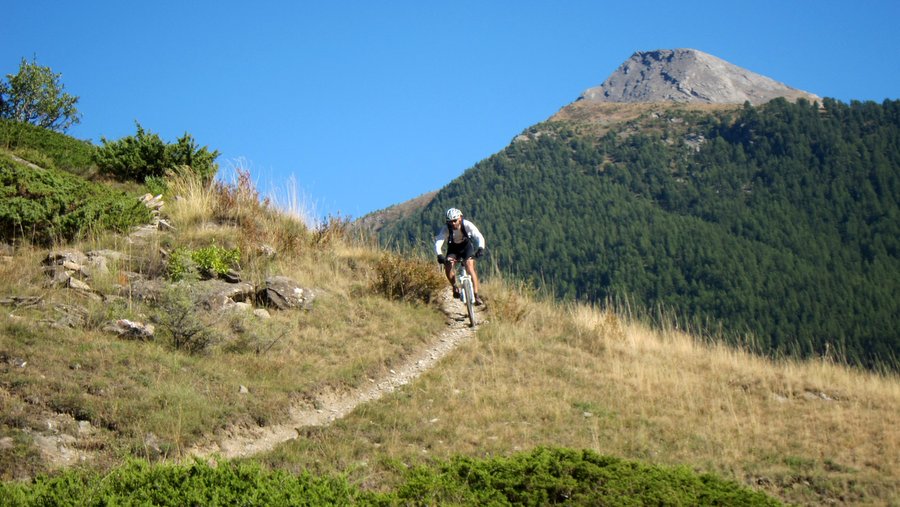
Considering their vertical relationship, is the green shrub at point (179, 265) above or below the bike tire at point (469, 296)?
above

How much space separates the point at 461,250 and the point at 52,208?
645cm

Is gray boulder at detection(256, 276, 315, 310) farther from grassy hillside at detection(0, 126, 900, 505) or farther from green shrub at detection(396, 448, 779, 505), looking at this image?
green shrub at detection(396, 448, 779, 505)

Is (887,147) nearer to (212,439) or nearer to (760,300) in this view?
(760,300)

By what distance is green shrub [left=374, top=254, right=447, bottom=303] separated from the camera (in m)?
14.3

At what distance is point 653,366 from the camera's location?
40.7 ft

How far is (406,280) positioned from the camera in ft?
47.3

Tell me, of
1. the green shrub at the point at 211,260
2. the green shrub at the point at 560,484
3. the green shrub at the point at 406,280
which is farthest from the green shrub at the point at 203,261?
the green shrub at the point at 560,484

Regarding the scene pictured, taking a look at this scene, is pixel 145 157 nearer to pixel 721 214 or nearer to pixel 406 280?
pixel 406 280

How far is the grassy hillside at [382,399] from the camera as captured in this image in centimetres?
527

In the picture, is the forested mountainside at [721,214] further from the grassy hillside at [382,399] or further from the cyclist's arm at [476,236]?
the cyclist's arm at [476,236]

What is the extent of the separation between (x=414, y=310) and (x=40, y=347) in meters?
6.74

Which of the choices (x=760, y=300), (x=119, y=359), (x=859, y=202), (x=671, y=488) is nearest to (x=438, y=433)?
(x=119, y=359)

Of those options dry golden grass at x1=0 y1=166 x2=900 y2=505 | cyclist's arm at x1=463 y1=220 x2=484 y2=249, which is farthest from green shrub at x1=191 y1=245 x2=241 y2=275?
cyclist's arm at x1=463 y1=220 x2=484 y2=249

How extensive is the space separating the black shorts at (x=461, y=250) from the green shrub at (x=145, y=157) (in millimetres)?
5966
